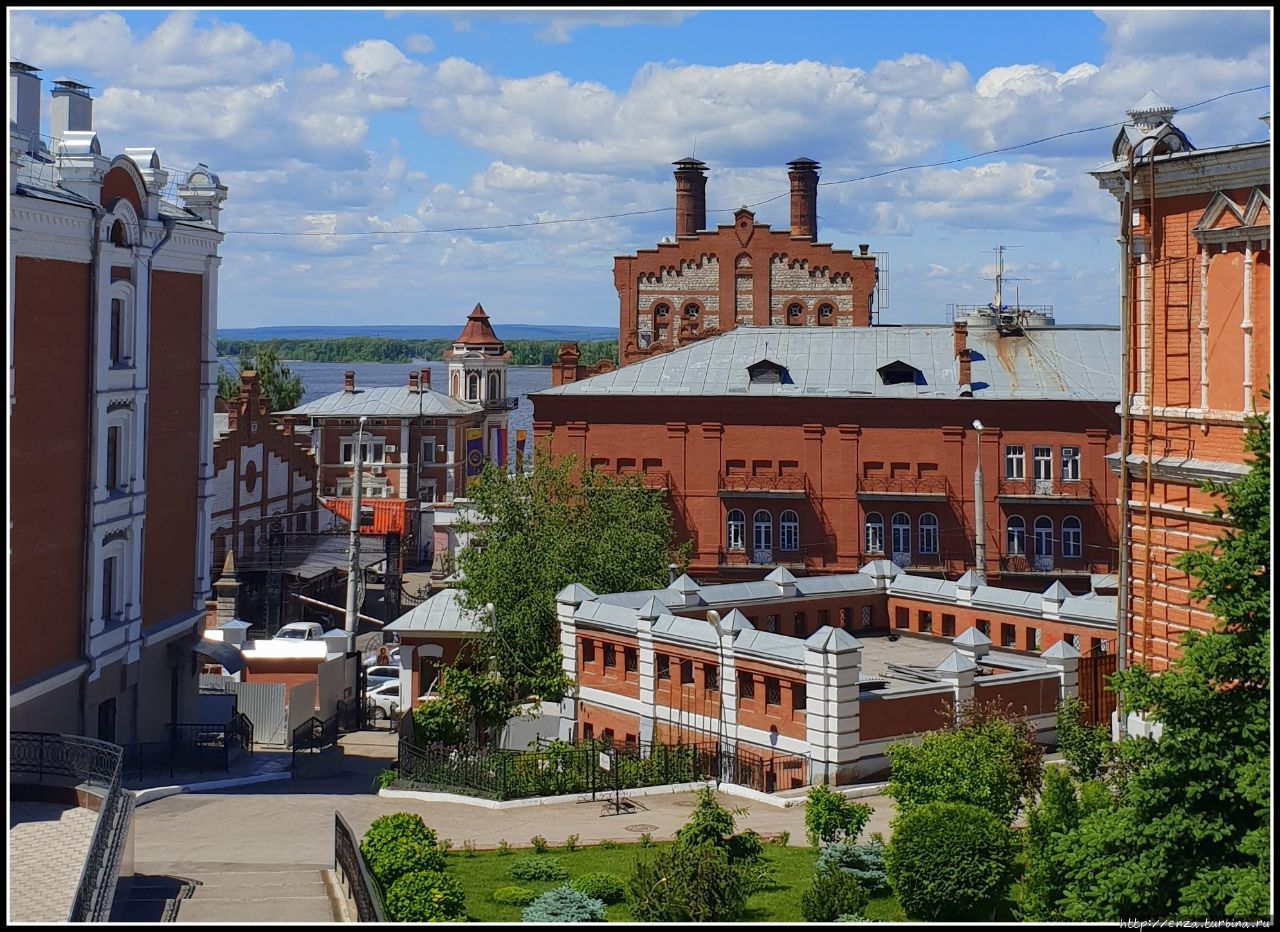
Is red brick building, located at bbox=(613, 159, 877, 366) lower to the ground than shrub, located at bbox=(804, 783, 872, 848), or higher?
higher

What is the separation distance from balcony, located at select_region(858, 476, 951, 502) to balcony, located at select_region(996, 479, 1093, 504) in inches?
72.6

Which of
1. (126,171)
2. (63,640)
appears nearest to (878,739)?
(63,640)

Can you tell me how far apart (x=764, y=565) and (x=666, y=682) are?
59.2 feet

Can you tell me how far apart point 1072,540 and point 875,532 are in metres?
6.21

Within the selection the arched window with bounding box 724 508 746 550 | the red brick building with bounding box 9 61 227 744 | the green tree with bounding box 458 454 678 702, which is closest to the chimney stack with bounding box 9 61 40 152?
the red brick building with bounding box 9 61 227 744

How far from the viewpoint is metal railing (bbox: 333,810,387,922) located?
16578 millimetres

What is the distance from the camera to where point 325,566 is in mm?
55750

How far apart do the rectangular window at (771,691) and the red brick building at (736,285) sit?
110ft

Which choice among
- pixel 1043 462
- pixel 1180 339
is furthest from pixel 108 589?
pixel 1043 462

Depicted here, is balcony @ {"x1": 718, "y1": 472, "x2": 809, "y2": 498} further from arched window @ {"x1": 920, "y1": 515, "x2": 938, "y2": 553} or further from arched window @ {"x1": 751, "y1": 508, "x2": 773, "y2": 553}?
arched window @ {"x1": 920, "y1": 515, "x2": 938, "y2": 553}

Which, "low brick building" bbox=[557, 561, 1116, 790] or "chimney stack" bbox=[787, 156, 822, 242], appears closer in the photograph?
"low brick building" bbox=[557, 561, 1116, 790]

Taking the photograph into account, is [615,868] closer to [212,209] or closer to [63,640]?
[63,640]

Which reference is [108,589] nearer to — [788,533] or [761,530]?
[761,530]

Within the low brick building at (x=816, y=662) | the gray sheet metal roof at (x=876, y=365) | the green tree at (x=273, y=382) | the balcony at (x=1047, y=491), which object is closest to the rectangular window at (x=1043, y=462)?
the balcony at (x=1047, y=491)
